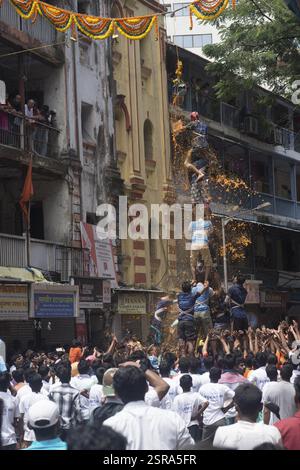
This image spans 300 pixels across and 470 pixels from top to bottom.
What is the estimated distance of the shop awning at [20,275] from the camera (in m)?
21.0

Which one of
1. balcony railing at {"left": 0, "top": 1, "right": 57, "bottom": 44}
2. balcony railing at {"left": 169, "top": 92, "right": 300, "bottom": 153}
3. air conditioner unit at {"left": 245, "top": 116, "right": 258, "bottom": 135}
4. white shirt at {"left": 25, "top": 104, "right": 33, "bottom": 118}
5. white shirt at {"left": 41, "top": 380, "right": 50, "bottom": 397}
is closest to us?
white shirt at {"left": 41, "top": 380, "right": 50, "bottom": 397}

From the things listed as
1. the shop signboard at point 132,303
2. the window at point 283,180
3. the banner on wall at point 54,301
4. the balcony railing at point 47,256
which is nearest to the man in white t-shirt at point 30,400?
the banner on wall at point 54,301

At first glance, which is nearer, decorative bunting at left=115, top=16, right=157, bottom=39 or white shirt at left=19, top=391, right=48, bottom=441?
white shirt at left=19, top=391, right=48, bottom=441

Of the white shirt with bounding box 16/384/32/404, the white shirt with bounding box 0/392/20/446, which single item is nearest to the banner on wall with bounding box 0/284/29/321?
the white shirt with bounding box 16/384/32/404

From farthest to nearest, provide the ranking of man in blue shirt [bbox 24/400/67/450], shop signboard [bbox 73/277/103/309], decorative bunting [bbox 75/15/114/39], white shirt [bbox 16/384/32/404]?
1. shop signboard [bbox 73/277/103/309]
2. decorative bunting [bbox 75/15/114/39]
3. white shirt [bbox 16/384/32/404]
4. man in blue shirt [bbox 24/400/67/450]

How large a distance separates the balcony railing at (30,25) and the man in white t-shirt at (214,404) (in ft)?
50.0

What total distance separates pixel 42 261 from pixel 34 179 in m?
3.00

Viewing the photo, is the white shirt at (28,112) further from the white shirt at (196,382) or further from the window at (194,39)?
the window at (194,39)

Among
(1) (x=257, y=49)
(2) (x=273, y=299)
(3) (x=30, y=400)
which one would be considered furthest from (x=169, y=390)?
(2) (x=273, y=299)

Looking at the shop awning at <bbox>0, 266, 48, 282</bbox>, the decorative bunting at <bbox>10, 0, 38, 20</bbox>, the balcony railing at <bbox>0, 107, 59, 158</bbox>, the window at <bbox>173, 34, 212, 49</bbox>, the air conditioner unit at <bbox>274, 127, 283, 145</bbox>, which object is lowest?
the shop awning at <bbox>0, 266, 48, 282</bbox>

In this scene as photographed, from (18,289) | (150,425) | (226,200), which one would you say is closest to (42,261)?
(18,289)

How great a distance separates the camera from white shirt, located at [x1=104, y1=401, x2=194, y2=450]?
5973mm

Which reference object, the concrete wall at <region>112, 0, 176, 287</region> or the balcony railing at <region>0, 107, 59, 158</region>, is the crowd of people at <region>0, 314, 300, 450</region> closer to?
the balcony railing at <region>0, 107, 59, 158</region>

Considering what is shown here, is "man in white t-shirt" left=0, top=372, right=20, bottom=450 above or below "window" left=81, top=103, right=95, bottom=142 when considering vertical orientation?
below
